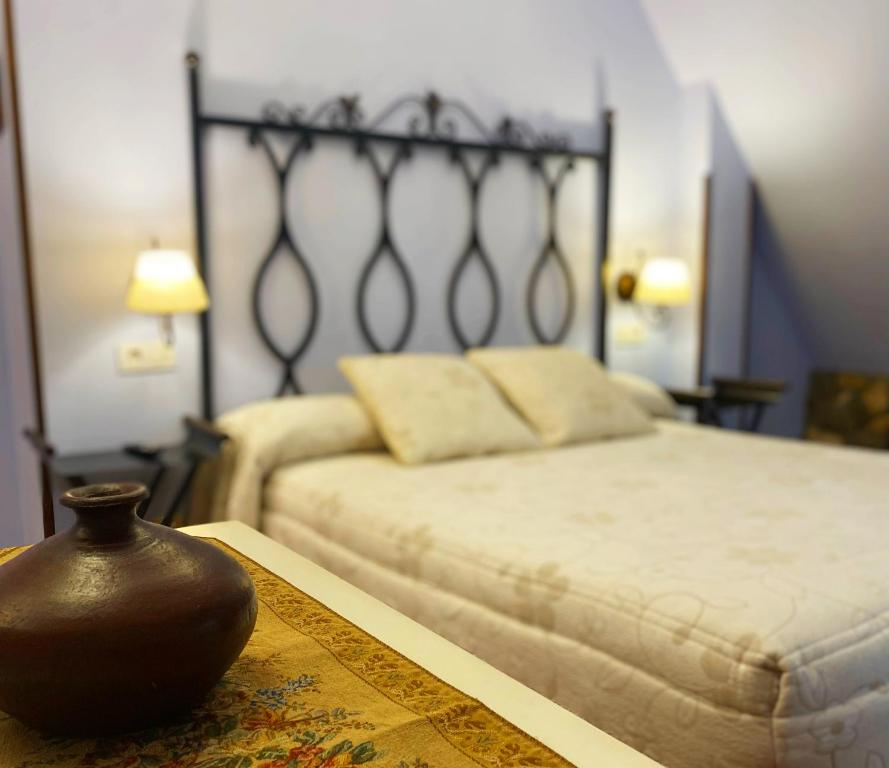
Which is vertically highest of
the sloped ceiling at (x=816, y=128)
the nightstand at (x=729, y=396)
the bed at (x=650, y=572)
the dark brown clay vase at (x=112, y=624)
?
the sloped ceiling at (x=816, y=128)

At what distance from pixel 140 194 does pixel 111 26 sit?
0.50m

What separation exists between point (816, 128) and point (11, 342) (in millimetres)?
3236

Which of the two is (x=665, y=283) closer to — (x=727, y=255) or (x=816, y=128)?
(x=727, y=255)

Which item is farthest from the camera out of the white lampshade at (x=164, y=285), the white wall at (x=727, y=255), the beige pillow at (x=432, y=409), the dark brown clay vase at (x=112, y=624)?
the white wall at (x=727, y=255)

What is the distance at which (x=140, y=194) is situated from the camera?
2.63 m

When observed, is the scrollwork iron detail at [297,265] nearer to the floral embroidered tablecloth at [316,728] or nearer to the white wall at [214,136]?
the white wall at [214,136]

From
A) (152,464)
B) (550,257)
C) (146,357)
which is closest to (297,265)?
(146,357)

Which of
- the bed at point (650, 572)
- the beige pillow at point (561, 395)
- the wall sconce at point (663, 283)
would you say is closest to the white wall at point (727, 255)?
the wall sconce at point (663, 283)

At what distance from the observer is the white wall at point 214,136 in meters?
2.52

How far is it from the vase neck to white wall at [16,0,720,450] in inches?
79.3

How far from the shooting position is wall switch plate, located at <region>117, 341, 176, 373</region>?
2.64 m

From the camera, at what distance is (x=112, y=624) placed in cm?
66

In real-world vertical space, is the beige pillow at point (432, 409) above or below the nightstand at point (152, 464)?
above

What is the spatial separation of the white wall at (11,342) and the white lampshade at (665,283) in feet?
7.82
